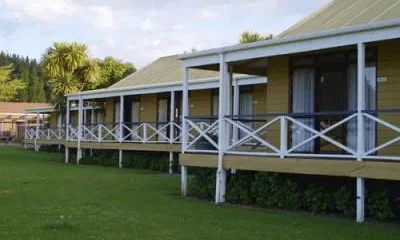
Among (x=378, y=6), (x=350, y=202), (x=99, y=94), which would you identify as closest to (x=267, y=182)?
(x=350, y=202)

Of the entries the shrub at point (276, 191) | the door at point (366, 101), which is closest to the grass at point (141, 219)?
the shrub at point (276, 191)

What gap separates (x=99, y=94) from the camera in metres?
29.9

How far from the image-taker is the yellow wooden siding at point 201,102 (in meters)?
26.0

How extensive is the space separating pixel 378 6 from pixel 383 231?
237 inches

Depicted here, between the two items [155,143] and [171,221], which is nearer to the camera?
[171,221]

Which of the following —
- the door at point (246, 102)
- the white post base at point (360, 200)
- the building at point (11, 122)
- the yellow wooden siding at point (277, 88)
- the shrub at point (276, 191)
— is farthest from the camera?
the building at point (11, 122)

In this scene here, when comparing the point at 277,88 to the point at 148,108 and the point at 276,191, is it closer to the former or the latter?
the point at 276,191

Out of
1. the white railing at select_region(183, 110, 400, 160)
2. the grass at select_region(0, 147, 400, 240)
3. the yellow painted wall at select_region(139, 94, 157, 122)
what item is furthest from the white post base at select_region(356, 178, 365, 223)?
the yellow painted wall at select_region(139, 94, 157, 122)

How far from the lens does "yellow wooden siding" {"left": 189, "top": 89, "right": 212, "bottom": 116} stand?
26.0 meters

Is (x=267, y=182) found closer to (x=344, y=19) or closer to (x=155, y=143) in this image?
(x=344, y=19)

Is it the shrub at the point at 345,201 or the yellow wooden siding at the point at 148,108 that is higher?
the yellow wooden siding at the point at 148,108

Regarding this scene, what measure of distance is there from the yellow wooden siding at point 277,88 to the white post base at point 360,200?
4.17 metres

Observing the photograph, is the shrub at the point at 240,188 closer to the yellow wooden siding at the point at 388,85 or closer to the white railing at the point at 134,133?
the yellow wooden siding at the point at 388,85

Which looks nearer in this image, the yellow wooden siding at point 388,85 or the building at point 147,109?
the yellow wooden siding at point 388,85
